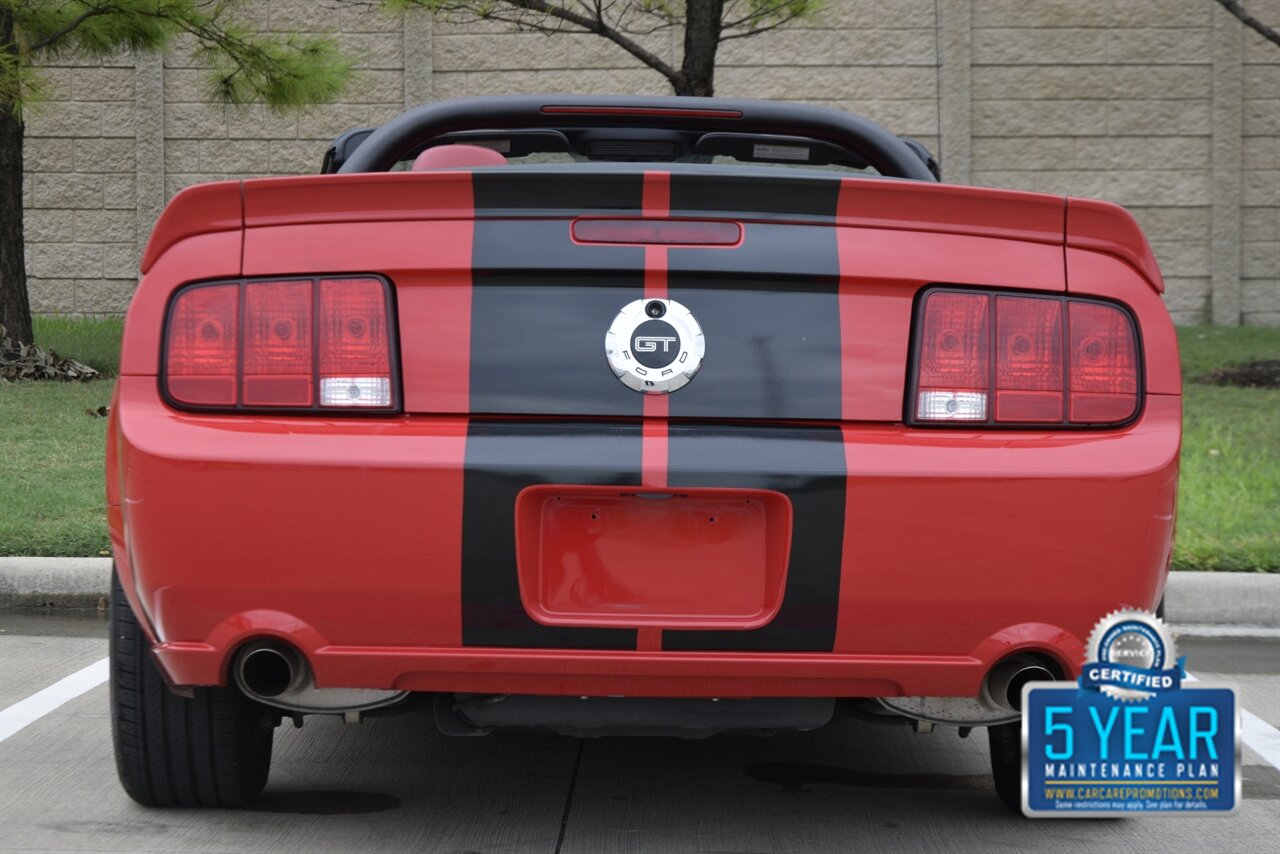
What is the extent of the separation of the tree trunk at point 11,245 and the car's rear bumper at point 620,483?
9532 mm

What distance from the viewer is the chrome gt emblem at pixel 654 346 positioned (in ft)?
8.56

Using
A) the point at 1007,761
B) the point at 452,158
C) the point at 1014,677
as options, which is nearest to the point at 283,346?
the point at 452,158

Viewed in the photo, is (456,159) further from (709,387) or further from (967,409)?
(967,409)

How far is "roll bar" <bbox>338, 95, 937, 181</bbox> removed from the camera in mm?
3582

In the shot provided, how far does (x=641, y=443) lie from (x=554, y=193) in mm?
467

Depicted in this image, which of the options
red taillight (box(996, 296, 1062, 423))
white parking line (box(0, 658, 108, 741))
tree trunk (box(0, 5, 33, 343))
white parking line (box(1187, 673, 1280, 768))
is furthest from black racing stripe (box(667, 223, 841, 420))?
tree trunk (box(0, 5, 33, 343))

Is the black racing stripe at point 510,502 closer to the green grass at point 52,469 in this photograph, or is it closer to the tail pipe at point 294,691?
the tail pipe at point 294,691

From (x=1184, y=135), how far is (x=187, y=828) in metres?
15.0

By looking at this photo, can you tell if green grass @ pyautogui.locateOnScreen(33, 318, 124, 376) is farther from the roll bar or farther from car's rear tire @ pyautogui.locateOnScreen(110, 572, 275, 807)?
car's rear tire @ pyautogui.locateOnScreen(110, 572, 275, 807)

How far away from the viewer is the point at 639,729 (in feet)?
8.87

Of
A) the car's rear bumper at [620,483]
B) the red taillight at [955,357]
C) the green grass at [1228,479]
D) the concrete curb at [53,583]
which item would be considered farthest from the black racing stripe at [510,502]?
the green grass at [1228,479]

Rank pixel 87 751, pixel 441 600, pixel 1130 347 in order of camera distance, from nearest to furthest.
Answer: pixel 441 600
pixel 1130 347
pixel 87 751

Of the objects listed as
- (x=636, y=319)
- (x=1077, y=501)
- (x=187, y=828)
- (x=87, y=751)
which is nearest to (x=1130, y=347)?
(x=1077, y=501)

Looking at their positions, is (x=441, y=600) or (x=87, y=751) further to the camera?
(x=87, y=751)
